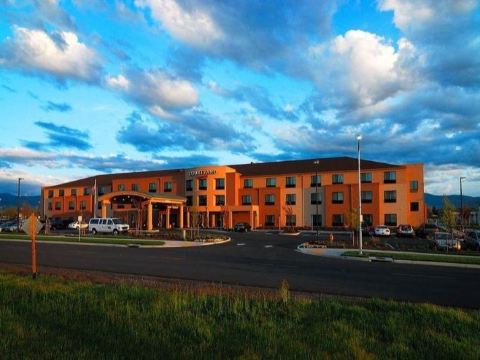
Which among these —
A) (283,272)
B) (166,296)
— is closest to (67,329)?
(166,296)

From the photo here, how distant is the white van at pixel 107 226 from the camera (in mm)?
51531

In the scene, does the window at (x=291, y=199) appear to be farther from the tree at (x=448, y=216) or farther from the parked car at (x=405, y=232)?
the tree at (x=448, y=216)

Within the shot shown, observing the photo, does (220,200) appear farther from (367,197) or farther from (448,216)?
(448,216)

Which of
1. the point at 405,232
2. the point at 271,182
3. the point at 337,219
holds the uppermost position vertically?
the point at 271,182

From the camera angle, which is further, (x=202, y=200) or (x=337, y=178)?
(x=202, y=200)

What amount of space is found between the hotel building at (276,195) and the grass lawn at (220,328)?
50.0 meters

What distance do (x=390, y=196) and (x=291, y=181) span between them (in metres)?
14.7

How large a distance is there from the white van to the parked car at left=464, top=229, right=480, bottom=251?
113 feet

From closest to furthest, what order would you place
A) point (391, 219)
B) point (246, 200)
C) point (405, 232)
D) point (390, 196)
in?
1. point (405, 232)
2. point (391, 219)
3. point (390, 196)
4. point (246, 200)

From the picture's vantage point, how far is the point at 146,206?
226ft

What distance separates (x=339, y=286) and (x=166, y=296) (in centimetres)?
684

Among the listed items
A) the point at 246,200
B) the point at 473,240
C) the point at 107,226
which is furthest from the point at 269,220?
the point at 473,240

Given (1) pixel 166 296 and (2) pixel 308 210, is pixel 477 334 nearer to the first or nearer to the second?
(1) pixel 166 296

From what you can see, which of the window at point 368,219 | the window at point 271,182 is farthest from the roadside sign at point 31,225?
the window at point 271,182
